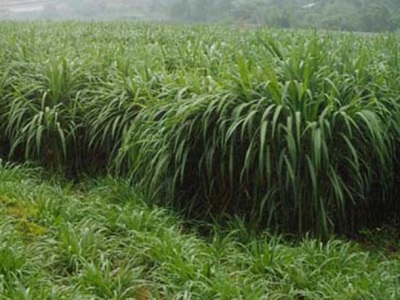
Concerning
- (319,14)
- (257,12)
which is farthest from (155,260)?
(257,12)

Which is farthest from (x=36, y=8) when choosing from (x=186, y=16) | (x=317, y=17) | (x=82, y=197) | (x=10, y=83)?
(x=82, y=197)

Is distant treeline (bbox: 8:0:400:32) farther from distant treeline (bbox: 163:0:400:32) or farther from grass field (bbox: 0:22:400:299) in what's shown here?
grass field (bbox: 0:22:400:299)

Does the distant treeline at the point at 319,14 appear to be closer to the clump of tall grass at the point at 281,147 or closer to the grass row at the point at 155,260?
the clump of tall grass at the point at 281,147

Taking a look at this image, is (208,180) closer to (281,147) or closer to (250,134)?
(250,134)

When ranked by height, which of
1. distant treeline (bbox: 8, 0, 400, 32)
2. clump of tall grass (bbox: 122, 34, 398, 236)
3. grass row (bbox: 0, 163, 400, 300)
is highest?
distant treeline (bbox: 8, 0, 400, 32)

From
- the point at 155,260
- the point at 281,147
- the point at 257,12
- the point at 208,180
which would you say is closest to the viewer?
the point at 155,260

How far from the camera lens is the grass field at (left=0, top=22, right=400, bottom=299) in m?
2.12

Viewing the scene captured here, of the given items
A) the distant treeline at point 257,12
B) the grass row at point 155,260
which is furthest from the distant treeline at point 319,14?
the grass row at point 155,260

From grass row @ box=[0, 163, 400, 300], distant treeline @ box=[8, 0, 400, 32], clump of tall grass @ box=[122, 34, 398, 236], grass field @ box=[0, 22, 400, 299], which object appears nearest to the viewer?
grass row @ box=[0, 163, 400, 300]

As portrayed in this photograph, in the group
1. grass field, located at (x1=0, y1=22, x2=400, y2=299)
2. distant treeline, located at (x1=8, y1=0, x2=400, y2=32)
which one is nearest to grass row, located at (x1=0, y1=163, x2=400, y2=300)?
grass field, located at (x1=0, y1=22, x2=400, y2=299)

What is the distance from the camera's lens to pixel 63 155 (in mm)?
3678

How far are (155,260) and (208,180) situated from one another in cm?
79

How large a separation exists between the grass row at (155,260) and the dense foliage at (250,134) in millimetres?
221

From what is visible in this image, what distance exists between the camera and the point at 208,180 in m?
2.93
